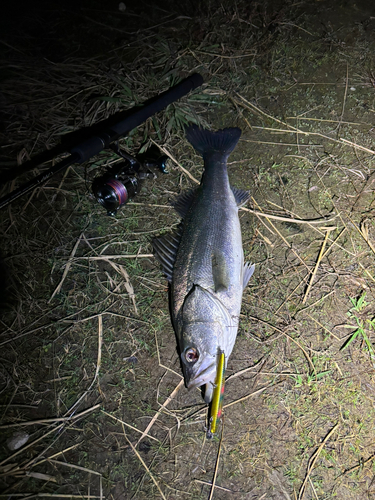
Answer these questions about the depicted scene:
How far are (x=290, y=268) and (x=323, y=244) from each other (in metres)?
0.41

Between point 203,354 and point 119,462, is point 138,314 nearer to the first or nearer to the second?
point 203,354

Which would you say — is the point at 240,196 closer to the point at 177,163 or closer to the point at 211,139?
the point at 211,139

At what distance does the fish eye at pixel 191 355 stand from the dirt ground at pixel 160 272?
0.65 metres

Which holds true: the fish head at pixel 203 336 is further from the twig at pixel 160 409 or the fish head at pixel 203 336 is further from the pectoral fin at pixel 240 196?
the pectoral fin at pixel 240 196

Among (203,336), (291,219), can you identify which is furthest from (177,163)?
(203,336)

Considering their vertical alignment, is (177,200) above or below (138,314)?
above

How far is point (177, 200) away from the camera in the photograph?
9.82 feet

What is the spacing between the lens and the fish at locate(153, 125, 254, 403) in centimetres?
226

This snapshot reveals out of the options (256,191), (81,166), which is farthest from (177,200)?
(81,166)

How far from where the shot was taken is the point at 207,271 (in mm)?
2447

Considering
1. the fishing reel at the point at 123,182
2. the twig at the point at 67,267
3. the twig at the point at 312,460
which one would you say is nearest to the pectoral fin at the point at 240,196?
the fishing reel at the point at 123,182

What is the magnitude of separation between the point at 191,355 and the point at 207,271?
0.67m

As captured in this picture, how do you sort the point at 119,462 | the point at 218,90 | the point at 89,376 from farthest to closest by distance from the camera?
the point at 218,90 < the point at 89,376 < the point at 119,462

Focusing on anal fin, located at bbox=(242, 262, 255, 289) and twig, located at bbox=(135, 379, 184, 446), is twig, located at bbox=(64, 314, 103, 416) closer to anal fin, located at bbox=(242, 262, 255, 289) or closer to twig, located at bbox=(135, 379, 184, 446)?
twig, located at bbox=(135, 379, 184, 446)
